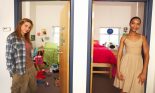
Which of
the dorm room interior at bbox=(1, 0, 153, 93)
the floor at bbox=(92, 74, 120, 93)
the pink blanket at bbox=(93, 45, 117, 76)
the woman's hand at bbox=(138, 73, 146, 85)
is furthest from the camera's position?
the pink blanket at bbox=(93, 45, 117, 76)

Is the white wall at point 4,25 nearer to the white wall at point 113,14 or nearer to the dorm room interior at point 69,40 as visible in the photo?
the dorm room interior at point 69,40

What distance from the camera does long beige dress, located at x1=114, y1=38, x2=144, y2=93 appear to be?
2.32 metres

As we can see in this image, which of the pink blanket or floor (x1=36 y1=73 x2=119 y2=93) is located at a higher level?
the pink blanket

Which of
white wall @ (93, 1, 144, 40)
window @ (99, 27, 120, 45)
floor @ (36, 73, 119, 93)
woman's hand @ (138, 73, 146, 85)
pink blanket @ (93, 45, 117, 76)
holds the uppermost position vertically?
white wall @ (93, 1, 144, 40)

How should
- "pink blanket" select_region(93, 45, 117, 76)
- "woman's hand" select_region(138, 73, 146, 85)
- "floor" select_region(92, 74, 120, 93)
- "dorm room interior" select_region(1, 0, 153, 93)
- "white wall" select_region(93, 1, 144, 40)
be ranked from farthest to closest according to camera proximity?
1. "white wall" select_region(93, 1, 144, 40)
2. "pink blanket" select_region(93, 45, 117, 76)
3. "floor" select_region(92, 74, 120, 93)
4. "dorm room interior" select_region(1, 0, 153, 93)
5. "woman's hand" select_region(138, 73, 146, 85)

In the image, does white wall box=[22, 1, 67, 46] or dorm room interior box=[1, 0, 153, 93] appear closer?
dorm room interior box=[1, 0, 153, 93]

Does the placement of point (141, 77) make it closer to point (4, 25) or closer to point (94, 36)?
point (4, 25)

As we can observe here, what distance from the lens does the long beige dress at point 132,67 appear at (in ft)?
7.61

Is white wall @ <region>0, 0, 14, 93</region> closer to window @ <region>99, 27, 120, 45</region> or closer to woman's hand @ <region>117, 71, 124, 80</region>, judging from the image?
woman's hand @ <region>117, 71, 124, 80</region>

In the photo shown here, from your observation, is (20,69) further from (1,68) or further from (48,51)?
(48,51)

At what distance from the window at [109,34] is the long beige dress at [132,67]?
234 centimetres

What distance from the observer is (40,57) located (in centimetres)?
457

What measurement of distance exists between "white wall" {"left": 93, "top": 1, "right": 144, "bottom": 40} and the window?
98 mm

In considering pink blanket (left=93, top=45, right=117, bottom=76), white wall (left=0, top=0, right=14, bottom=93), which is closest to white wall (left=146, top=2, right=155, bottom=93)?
pink blanket (left=93, top=45, right=117, bottom=76)
